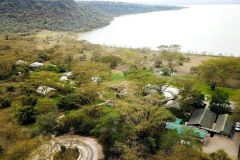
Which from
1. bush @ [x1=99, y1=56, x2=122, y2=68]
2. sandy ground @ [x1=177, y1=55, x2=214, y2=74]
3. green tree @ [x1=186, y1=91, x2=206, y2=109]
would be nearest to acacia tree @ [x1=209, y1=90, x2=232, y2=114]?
green tree @ [x1=186, y1=91, x2=206, y2=109]

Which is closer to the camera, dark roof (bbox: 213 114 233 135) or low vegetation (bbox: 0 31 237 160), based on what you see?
low vegetation (bbox: 0 31 237 160)

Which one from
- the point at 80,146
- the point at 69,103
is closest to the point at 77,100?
the point at 69,103

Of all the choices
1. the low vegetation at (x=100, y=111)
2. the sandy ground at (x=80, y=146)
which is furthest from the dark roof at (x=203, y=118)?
the sandy ground at (x=80, y=146)

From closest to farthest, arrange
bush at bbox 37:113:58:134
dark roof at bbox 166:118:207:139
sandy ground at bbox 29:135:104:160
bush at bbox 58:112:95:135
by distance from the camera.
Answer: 1. sandy ground at bbox 29:135:104:160
2. dark roof at bbox 166:118:207:139
3. bush at bbox 37:113:58:134
4. bush at bbox 58:112:95:135

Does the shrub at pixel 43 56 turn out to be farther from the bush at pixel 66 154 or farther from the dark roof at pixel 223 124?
the dark roof at pixel 223 124

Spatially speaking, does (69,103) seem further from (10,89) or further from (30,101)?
(10,89)

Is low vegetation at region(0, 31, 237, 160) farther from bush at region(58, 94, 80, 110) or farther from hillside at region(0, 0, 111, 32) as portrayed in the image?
hillside at region(0, 0, 111, 32)

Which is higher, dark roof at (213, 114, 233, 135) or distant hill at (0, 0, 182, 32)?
dark roof at (213, 114, 233, 135)
